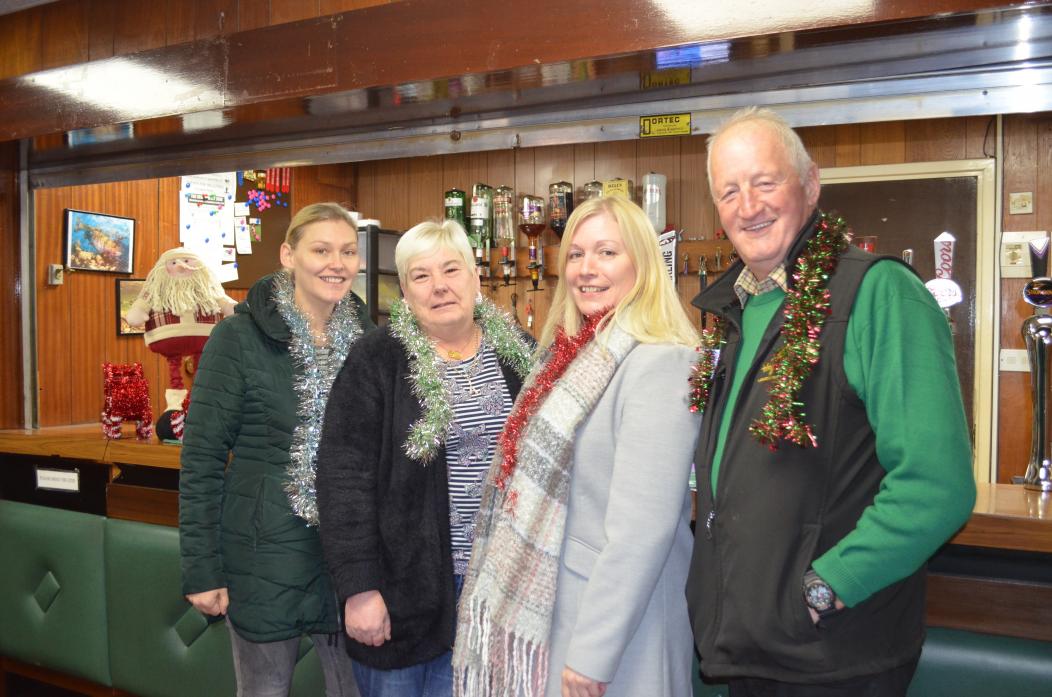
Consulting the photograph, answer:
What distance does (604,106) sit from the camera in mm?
2523

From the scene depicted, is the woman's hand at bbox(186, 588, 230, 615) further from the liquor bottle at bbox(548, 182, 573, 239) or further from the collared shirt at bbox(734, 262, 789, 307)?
the liquor bottle at bbox(548, 182, 573, 239)


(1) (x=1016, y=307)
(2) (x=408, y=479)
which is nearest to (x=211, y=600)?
(2) (x=408, y=479)

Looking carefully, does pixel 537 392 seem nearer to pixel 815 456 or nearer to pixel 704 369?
pixel 704 369

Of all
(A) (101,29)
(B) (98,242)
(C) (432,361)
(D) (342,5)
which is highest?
(A) (101,29)

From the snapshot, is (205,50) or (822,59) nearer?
(822,59)

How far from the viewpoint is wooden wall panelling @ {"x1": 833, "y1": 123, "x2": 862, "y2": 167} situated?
4363 mm

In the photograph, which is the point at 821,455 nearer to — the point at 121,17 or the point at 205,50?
the point at 205,50

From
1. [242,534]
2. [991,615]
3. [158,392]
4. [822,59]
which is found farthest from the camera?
[158,392]

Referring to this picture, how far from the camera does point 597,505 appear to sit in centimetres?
141

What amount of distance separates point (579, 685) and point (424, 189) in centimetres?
475

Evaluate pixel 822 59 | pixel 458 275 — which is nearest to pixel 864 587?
pixel 458 275

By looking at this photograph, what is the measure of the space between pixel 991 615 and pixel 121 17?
315 centimetres

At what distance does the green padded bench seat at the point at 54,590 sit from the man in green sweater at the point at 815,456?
2510 mm

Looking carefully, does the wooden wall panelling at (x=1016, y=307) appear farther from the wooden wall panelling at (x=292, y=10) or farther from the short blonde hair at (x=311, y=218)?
the short blonde hair at (x=311, y=218)
